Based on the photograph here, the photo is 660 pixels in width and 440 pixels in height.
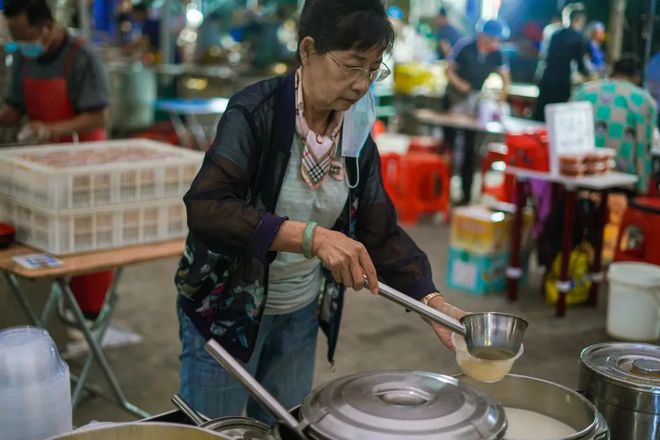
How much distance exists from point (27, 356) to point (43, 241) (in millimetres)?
1802

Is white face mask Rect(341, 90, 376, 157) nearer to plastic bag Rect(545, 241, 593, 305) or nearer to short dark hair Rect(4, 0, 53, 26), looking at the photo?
short dark hair Rect(4, 0, 53, 26)

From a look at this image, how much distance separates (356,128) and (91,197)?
153 cm

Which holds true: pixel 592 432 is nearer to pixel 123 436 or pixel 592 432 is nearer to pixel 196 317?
pixel 123 436

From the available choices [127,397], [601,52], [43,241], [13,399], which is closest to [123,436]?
[13,399]

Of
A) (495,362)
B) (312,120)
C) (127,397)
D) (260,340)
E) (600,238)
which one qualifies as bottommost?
(127,397)

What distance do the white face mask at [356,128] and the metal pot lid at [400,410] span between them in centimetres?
73

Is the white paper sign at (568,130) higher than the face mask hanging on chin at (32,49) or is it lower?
lower

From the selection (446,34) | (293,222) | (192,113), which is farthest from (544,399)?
(446,34)

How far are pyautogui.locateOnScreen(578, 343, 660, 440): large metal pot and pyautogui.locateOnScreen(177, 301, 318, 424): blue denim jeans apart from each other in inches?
29.4

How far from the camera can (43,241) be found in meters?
3.07

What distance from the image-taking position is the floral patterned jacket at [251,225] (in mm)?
1647

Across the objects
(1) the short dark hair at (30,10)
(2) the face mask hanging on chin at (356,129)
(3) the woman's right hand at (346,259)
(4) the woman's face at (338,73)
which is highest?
(1) the short dark hair at (30,10)

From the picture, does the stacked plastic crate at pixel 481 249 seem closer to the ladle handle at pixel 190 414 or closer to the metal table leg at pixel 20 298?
the metal table leg at pixel 20 298

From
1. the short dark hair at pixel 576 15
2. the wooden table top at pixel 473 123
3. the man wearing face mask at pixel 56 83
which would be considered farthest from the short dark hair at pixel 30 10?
the short dark hair at pixel 576 15
